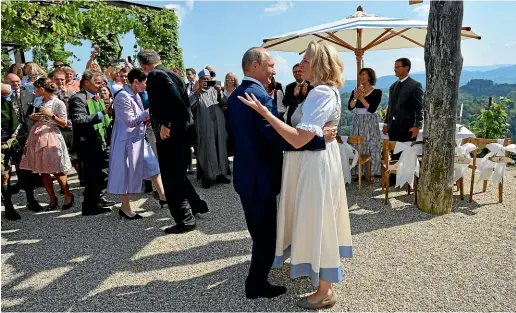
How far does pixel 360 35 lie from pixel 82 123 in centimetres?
490

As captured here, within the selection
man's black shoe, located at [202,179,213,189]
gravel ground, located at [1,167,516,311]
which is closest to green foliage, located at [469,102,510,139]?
gravel ground, located at [1,167,516,311]

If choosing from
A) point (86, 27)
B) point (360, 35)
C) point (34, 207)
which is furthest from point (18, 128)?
point (86, 27)

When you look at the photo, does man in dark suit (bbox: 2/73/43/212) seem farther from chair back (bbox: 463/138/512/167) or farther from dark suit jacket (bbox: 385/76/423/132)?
chair back (bbox: 463/138/512/167)

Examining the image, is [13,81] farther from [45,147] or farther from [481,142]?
[481,142]

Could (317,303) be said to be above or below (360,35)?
below

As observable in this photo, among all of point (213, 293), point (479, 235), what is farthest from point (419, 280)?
point (213, 293)

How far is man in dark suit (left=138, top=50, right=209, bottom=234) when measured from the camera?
398cm

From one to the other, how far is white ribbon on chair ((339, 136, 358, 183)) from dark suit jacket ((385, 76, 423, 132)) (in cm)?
73

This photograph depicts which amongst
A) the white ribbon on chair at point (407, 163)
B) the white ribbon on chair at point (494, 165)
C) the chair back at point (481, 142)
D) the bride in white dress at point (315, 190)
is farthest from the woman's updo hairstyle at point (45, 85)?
the white ribbon on chair at point (494, 165)

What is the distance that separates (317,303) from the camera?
276cm

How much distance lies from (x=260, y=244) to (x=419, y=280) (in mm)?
1364

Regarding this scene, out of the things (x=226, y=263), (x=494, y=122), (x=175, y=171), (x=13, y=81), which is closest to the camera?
(x=226, y=263)

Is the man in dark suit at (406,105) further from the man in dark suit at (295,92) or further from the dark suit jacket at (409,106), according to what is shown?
the man in dark suit at (295,92)

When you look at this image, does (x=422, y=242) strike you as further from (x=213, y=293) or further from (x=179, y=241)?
(x=179, y=241)
